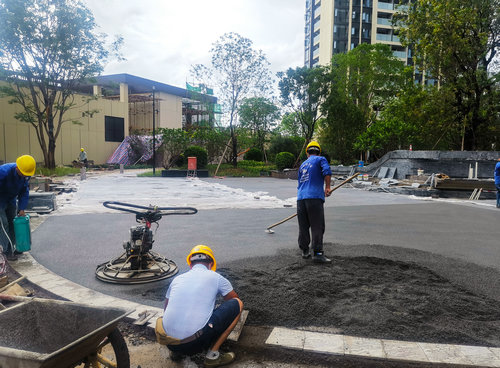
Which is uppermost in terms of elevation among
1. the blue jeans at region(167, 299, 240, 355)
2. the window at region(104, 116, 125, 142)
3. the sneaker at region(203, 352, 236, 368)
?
the window at region(104, 116, 125, 142)

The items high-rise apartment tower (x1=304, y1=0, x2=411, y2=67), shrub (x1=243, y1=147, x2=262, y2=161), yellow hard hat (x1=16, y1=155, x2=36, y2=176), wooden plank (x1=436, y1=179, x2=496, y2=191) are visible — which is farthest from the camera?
high-rise apartment tower (x1=304, y1=0, x2=411, y2=67)

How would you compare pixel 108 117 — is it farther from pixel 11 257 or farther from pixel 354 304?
pixel 354 304

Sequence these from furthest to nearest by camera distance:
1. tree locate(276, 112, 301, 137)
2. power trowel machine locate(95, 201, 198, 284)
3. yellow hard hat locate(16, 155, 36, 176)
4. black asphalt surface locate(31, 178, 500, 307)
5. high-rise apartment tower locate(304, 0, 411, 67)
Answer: high-rise apartment tower locate(304, 0, 411, 67), tree locate(276, 112, 301, 137), yellow hard hat locate(16, 155, 36, 176), black asphalt surface locate(31, 178, 500, 307), power trowel machine locate(95, 201, 198, 284)

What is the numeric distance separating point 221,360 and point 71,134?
34517 mm

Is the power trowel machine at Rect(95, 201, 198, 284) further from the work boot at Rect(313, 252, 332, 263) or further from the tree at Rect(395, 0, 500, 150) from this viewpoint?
the tree at Rect(395, 0, 500, 150)

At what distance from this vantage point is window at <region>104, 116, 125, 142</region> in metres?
36.8

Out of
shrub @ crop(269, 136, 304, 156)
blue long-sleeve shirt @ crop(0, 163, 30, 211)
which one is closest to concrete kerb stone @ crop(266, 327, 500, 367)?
blue long-sleeve shirt @ crop(0, 163, 30, 211)

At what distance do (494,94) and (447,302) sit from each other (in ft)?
71.3

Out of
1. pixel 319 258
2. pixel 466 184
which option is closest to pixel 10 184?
pixel 319 258

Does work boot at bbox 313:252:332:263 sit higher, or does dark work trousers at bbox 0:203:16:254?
dark work trousers at bbox 0:203:16:254

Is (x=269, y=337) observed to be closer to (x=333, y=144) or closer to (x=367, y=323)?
(x=367, y=323)

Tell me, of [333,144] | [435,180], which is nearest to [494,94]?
[435,180]

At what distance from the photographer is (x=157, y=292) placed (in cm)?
453

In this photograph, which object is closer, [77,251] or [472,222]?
[77,251]
